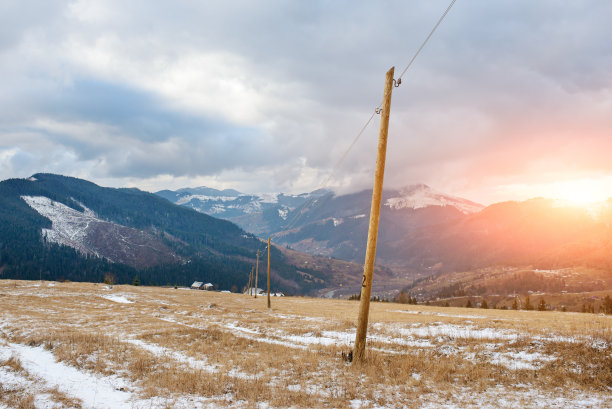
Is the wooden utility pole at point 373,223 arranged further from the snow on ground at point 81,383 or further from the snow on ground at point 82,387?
the snow on ground at point 81,383

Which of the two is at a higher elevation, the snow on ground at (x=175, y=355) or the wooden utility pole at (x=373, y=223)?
the wooden utility pole at (x=373, y=223)

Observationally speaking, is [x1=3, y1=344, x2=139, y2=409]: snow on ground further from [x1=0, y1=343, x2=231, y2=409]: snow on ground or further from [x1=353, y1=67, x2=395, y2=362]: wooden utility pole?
[x1=353, y1=67, x2=395, y2=362]: wooden utility pole

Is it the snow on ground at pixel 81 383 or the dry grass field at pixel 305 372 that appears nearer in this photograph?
the dry grass field at pixel 305 372

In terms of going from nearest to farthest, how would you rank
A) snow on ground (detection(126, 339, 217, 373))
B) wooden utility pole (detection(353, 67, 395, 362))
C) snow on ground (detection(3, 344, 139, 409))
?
snow on ground (detection(3, 344, 139, 409))
wooden utility pole (detection(353, 67, 395, 362))
snow on ground (detection(126, 339, 217, 373))

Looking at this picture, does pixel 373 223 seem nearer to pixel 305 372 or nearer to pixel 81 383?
pixel 305 372

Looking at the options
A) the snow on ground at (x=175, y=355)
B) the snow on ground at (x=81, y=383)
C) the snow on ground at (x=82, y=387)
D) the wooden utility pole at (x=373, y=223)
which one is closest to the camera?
the snow on ground at (x=82, y=387)

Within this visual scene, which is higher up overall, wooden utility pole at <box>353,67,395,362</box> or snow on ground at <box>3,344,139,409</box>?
wooden utility pole at <box>353,67,395,362</box>

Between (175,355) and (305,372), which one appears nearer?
(305,372)

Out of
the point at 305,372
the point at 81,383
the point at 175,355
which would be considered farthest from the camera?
the point at 175,355

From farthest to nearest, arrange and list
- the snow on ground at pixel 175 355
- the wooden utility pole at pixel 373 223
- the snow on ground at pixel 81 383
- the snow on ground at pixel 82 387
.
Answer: the snow on ground at pixel 175 355
the wooden utility pole at pixel 373 223
the snow on ground at pixel 81 383
the snow on ground at pixel 82 387

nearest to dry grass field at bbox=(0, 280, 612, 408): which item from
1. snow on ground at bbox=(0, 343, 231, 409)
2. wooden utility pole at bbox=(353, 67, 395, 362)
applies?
snow on ground at bbox=(0, 343, 231, 409)

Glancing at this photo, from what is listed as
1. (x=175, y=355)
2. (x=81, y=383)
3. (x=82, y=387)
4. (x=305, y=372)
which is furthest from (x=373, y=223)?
(x=81, y=383)

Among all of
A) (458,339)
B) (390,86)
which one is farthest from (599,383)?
(390,86)

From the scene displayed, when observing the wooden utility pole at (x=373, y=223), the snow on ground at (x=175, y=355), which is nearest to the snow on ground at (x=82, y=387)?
the snow on ground at (x=175, y=355)
